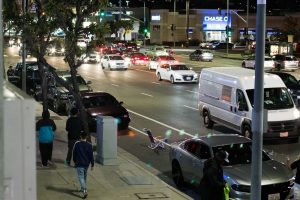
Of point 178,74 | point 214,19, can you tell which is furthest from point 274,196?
point 214,19

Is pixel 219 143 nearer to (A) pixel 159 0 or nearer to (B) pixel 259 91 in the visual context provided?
(B) pixel 259 91

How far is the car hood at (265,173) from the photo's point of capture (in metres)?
11.2

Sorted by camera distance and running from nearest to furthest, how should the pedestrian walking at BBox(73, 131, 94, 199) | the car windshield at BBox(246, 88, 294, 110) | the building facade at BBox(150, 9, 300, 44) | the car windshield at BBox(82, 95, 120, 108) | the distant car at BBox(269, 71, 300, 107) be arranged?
the pedestrian walking at BBox(73, 131, 94, 199) → the car windshield at BBox(246, 88, 294, 110) → the car windshield at BBox(82, 95, 120, 108) → the distant car at BBox(269, 71, 300, 107) → the building facade at BBox(150, 9, 300, 44)

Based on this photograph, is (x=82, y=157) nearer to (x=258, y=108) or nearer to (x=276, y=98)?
(x=258, y=108)

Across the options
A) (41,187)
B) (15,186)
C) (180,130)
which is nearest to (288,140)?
(180,130)

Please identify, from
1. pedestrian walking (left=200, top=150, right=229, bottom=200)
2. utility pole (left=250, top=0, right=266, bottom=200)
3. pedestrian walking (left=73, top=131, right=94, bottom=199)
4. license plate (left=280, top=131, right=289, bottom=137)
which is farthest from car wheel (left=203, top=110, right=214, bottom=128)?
utility pole (left=250, top=0, right=266, bottom=200)

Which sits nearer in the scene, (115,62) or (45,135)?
(45,135)

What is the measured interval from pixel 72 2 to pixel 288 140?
8.16 m

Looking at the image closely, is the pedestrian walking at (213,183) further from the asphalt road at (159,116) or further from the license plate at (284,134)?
the license plate at (284,134)

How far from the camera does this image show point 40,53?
1873cm

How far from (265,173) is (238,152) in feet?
3.67

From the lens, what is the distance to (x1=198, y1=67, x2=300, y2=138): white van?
18.2 meters

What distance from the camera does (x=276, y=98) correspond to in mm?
18750

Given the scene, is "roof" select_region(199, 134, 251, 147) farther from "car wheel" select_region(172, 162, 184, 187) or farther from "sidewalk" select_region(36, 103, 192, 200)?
"sidewalk" select_region(36, 103, 192, 200)
